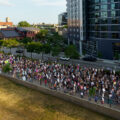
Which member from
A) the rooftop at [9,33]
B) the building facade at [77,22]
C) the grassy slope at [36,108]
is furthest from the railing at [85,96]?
the rooftop at [9,33]

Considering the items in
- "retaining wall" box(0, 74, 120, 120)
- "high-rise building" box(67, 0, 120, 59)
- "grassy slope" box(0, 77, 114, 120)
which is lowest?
"grassy slope" box(0, 77, 114, 120)

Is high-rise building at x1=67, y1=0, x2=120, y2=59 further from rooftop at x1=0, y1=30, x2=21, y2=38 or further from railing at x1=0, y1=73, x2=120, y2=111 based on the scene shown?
rooftop at x1=0, y1=30, x2=21, y2=38

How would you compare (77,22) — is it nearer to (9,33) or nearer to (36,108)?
(36,108)

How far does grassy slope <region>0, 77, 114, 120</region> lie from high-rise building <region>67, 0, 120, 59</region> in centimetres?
2865

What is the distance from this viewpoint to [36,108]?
72.5 ft

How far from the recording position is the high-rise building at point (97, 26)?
46.9 metres

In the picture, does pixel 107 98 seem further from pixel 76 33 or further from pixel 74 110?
pixel 76 33

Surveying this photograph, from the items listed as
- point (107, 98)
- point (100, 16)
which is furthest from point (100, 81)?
point (100, 16)

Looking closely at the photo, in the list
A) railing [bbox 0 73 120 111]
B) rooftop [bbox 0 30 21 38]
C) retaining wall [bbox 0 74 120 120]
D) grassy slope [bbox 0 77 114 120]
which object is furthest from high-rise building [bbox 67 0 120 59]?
rooftop [bbox 0 30 21 38]

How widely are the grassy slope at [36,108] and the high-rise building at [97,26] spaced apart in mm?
28652

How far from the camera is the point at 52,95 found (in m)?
25.0

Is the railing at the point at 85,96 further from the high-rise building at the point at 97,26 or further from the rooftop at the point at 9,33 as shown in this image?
the rooftop at the point at 9,33

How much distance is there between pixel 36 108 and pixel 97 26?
36505 millimetres

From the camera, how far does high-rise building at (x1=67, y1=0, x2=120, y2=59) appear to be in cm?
4688
